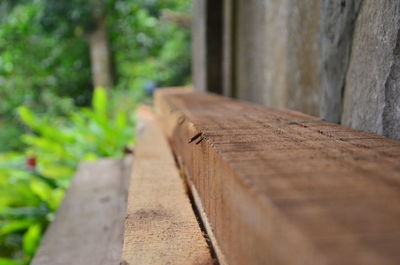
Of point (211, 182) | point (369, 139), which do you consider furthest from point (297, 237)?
point (369, 139)

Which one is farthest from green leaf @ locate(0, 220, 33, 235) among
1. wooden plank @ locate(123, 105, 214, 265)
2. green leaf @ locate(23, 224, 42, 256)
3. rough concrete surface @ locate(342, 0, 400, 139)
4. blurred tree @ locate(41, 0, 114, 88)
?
blurred tree @ locate(41, 0, 114, 88)

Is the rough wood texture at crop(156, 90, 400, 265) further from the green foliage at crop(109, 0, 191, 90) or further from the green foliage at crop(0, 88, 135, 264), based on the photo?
the green foliage at crop(109, 0, 191, 90)

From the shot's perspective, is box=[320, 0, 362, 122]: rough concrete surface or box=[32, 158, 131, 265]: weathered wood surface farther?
box=[32, 158, 131, 265]: weathered wood surface

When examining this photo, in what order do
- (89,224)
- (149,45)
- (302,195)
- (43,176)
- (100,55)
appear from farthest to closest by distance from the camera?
(149,45)
(100,55)
(43,176)
(89,224)
(302,195)

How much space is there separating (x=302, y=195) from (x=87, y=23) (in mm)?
12208

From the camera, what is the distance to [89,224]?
1804 millimetres

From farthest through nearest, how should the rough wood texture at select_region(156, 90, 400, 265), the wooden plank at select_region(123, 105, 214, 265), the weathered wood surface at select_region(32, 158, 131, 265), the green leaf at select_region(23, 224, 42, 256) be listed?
the green leaf at select_region(23, 224, 42, 256) → the weathered wood surface at select_region(32, 158, 131, 265) → the wooden plank at select_region(123, 105, 214, 265) → the rough wood texture at select_region(156, 90, 400, 265)

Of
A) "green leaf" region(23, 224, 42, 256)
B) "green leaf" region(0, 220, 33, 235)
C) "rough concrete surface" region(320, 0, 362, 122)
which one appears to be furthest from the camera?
"green leaf" region(0, 220, 33, 235)

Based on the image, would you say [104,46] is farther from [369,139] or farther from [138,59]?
[369,139]

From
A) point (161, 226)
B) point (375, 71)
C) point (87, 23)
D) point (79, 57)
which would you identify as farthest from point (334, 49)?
point (79, 57)

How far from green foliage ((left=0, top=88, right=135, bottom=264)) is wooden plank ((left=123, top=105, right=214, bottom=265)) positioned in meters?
2.22

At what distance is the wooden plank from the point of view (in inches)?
28.5

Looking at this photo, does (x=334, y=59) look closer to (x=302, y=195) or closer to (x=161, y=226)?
(x=161, y=226)

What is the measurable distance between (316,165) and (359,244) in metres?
0.22
